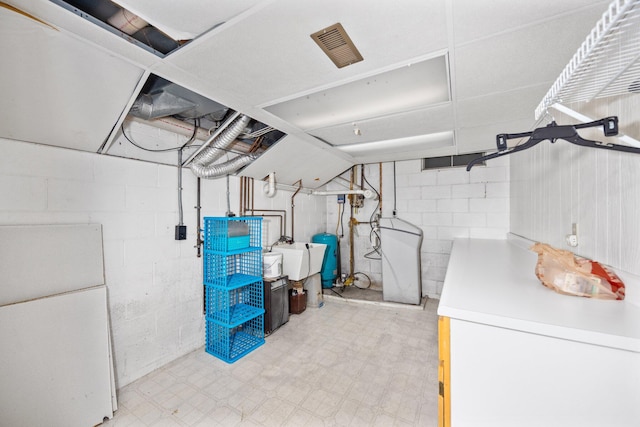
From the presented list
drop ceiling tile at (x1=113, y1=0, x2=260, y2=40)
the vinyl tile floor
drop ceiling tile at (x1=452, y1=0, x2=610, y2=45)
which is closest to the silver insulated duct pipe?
drop ceiling tile at (x1=113, y1=0, x2=260, y2=40)

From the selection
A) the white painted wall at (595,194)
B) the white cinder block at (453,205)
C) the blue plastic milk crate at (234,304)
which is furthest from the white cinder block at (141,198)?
the white cinder block at (453,205)

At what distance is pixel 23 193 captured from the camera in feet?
5.50

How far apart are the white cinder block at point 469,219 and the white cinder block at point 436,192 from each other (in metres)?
0.35

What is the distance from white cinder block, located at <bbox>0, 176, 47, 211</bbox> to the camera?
161 cm

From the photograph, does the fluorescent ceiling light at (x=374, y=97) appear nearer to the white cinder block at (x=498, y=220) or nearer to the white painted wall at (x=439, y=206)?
the white painted wall at (x=439, y=206)

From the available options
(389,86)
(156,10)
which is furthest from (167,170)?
(389,86)

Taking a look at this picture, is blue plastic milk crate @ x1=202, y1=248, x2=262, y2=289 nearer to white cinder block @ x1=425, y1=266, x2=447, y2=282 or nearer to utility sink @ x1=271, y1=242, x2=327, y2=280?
utility sink @ x1=271, y1=242, x2=327, y2=280

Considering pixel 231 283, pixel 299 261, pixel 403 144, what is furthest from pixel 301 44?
pixel 299 261

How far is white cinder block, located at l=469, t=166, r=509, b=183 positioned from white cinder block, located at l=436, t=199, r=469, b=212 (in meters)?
0.35

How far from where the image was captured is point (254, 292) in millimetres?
3033

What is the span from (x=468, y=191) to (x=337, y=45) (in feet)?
11.3

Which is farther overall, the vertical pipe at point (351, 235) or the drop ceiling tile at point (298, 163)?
the vertical pipe at point (351, 235)

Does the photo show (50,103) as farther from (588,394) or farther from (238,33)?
(588,394)

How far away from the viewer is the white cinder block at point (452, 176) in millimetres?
3941
